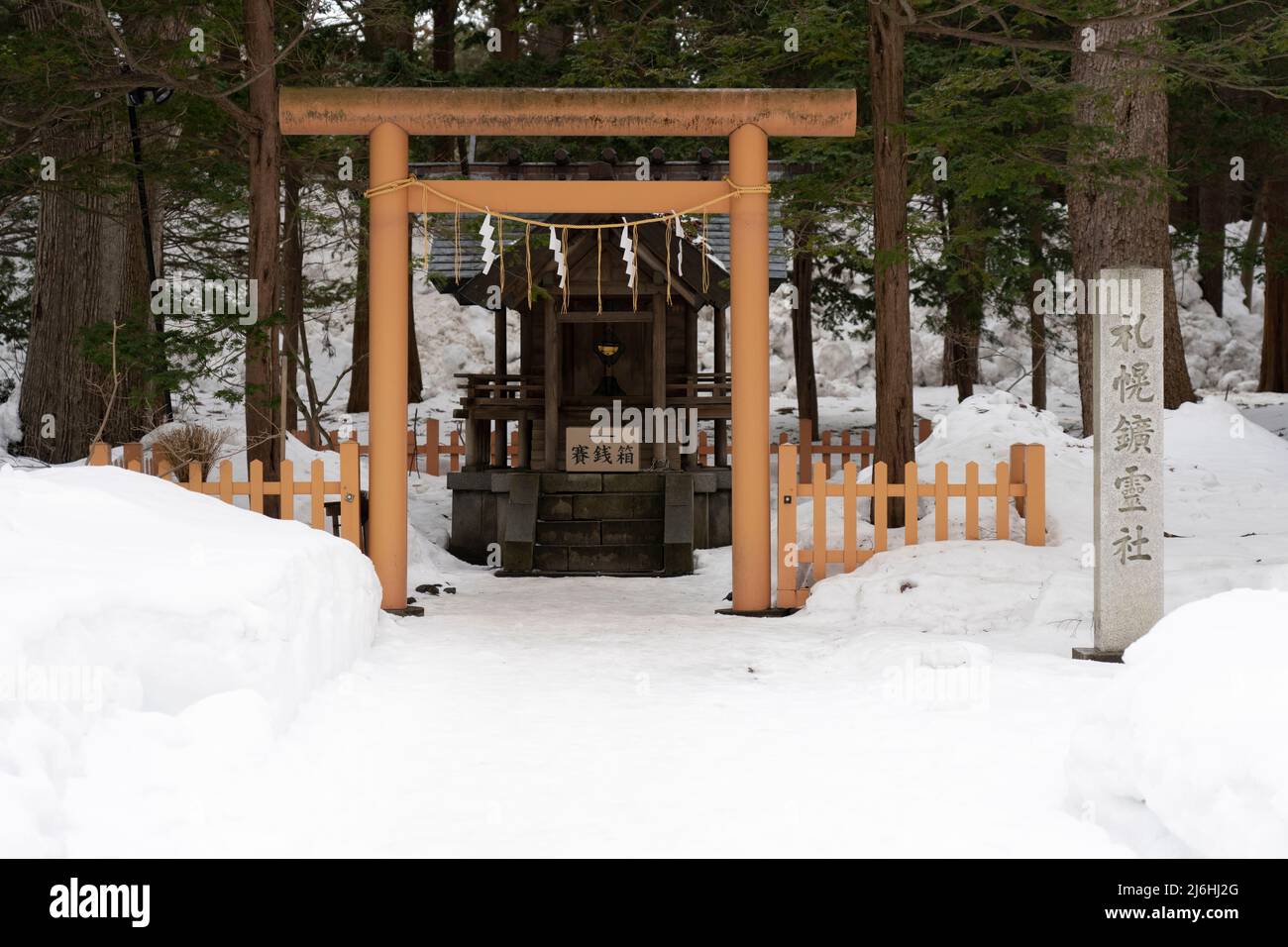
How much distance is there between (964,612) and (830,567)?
2034mm

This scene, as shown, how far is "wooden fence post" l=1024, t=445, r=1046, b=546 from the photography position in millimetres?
9945

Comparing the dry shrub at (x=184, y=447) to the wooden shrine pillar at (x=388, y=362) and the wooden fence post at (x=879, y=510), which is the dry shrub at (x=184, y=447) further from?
the wooden fence post at (x=879, y=510)

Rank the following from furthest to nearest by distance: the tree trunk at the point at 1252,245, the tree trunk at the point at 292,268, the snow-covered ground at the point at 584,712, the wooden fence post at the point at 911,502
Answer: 1. the tree trunk at the point at 1252,245
2. the tree trunk at the point at 292,268
3. the wooden fence post at the point at 911,502
4. the snow-covered ground at the point at 584,712

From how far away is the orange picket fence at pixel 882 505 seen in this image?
9.87 metres

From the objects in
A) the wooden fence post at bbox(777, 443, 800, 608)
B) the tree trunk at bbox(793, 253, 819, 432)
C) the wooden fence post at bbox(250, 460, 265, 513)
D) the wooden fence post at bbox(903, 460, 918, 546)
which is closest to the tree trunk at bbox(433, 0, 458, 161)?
the tree trunk at bbox(793, 253, 819, 432)

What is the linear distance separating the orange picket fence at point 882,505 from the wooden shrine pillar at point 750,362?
0.61ft

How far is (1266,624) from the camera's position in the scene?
4539 mm

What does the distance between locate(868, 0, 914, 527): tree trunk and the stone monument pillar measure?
11.5ft

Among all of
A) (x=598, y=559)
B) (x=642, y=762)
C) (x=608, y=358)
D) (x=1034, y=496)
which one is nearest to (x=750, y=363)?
(x=1034, y=496)

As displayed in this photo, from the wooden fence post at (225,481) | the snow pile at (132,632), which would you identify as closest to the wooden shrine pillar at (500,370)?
the wooden fence post at (225,481)

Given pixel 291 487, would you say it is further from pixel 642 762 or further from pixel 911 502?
pixel 642 762

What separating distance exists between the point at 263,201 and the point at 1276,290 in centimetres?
2016

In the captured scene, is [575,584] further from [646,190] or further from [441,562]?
[646,190]

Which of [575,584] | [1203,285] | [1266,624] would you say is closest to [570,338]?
[575,584]
